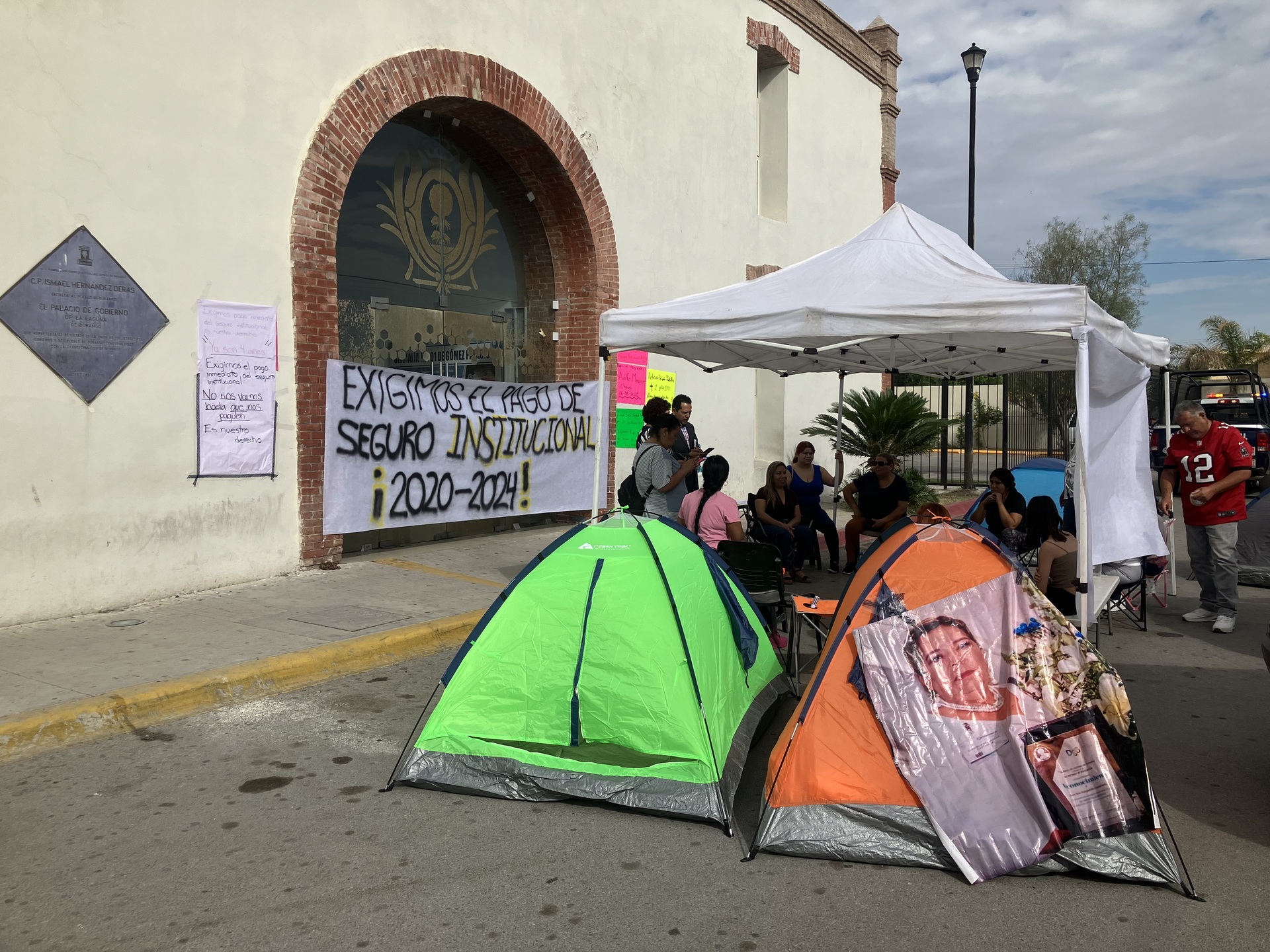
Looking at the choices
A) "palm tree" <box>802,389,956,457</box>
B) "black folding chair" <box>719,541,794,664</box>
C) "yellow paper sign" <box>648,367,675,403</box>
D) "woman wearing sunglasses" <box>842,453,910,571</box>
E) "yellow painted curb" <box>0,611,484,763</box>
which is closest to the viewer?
"yellow painted curb" <box>0,611,484,763</box>

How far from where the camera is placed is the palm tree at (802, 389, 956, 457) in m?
15.5

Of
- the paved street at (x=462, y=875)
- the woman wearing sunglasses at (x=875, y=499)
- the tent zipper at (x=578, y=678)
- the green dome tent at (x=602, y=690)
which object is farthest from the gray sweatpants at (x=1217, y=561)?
the tent zipper at (x=578, y=678)

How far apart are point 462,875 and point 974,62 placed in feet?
62.1

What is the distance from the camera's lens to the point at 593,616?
191 inches

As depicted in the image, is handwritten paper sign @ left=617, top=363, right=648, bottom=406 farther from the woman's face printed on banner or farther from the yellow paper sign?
the woman's face printed on banner

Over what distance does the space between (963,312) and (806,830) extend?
10.9 ft

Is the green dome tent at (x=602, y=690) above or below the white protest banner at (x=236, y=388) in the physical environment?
below

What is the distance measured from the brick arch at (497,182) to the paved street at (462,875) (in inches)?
172

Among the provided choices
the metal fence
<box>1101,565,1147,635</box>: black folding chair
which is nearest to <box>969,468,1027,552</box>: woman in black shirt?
<box>1101,565,1147,635</box>: black folding chair

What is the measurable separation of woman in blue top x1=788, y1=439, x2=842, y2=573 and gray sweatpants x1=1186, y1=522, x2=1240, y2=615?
3.48 meters

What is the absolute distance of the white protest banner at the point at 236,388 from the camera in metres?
8.16

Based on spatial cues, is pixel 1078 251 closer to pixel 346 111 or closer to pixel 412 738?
pixel 346 111

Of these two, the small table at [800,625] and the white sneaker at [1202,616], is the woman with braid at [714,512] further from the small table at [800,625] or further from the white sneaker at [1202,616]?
the white sneaker at [1202,616]

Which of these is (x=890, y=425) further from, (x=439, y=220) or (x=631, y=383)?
(x=439, y=220)
